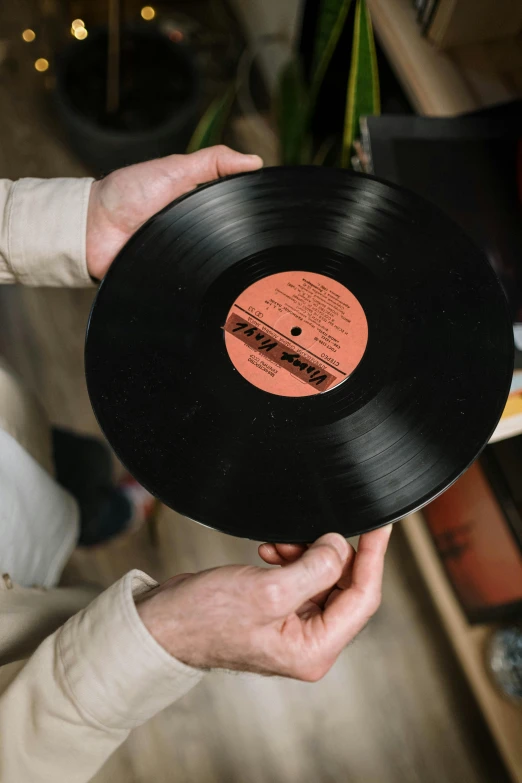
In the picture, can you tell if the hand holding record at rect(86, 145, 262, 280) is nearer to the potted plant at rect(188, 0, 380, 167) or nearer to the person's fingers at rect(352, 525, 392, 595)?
the potted plant at rect(188, 0, 380, 167)

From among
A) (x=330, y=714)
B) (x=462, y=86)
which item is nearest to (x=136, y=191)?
(x=462, y=86)

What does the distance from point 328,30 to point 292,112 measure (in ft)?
0.58

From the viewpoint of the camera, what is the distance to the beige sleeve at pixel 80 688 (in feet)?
1.90

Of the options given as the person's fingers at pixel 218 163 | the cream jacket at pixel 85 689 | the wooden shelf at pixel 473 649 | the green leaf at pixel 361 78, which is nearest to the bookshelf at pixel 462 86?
the wooden shelf at pixel 473 649

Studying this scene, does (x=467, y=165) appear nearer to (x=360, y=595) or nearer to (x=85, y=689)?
(x=360, y=595)

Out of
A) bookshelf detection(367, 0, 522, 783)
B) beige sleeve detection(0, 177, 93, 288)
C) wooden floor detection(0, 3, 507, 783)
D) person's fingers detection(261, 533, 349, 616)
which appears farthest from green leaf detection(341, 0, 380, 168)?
wooden floor detection(0, 3, 507, 783)

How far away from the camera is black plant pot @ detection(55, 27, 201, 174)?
54.9 inches

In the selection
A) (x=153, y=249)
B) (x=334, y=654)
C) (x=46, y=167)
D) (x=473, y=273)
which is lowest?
(x=334, y=654)

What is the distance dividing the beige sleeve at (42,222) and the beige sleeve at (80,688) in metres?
0.41

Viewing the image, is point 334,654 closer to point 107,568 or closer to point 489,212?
point 489,212

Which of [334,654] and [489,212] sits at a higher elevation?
[489,212]

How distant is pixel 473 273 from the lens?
670 mm

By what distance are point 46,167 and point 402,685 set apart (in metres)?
1.38

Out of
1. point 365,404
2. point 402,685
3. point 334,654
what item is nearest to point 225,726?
point 402,685
